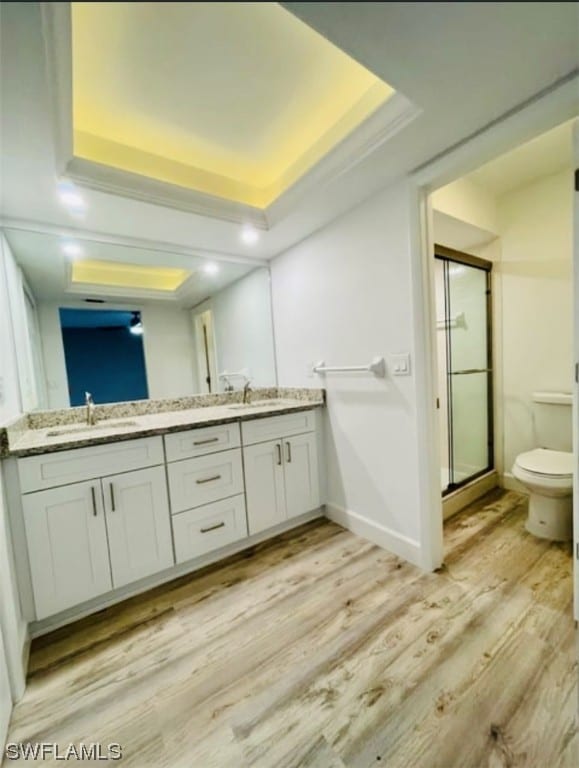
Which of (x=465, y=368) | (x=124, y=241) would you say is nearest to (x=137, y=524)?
(x=124, y=241)

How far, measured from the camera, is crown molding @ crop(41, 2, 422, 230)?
935mm

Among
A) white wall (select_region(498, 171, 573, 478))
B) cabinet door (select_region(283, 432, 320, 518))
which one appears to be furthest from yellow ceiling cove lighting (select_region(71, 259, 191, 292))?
white wall (select_region(498, 171, 573, 478))

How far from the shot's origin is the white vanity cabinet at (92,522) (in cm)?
143

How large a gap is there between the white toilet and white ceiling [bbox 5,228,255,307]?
98.1 inches

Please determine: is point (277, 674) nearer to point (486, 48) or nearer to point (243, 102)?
point (486, 48)

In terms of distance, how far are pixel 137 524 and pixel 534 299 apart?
9.71 ft

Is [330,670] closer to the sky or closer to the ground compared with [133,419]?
closer to the ground

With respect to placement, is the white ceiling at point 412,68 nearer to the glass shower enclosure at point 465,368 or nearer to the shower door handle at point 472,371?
the glass shower enclosure at point 465,368

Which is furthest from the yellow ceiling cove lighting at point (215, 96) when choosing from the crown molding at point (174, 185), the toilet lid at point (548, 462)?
the toilet lid at point (548, 462)

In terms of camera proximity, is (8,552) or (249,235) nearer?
(8,552)

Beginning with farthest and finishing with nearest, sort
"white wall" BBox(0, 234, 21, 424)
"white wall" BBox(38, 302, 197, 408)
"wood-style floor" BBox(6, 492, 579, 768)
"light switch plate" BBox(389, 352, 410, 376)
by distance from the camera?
"white wall" BBox(38, 302, 197, 408) < "light switch plate" BBox(389, 352, 410, 376) < "white wall" BBox(0, 234, 21, 424) < "wood-style floor" BBox(6, 492, 579, 768)

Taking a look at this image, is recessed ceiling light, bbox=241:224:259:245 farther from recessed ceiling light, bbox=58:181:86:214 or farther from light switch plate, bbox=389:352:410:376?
light switch plate, bbox=389:352:410:376

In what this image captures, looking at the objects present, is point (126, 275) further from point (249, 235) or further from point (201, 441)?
point (201, 441)

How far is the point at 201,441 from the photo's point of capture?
185cm
